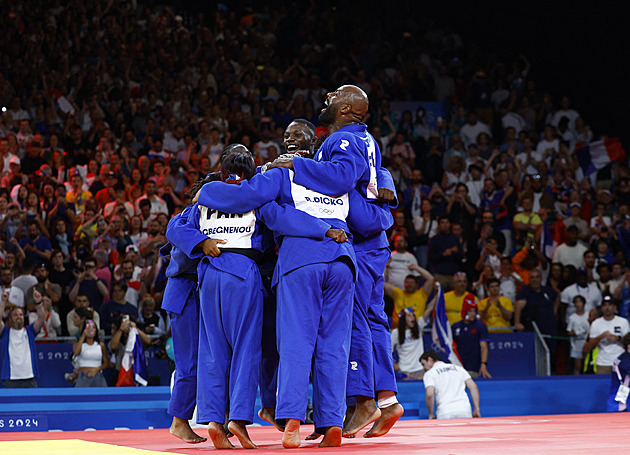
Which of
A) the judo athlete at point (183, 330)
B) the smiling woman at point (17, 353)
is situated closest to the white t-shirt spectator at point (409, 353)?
the smiling woman at point (17, 353)

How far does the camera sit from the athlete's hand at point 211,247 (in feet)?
16.0

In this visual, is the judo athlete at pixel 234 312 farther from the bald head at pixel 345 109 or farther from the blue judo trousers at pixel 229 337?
the bald head at pixel 345 109

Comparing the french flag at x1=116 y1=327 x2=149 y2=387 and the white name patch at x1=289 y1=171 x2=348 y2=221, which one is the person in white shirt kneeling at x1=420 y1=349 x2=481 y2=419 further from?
the white name patch at x1=289 y1=171 x2=348 y2=221

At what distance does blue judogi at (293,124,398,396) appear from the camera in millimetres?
4828

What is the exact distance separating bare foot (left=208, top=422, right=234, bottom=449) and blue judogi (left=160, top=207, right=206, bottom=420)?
0.52 metres

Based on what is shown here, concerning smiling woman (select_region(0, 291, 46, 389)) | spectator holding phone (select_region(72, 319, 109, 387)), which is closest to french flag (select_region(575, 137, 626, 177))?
spectator holding phone (select_region(72, 319, 109, 387))

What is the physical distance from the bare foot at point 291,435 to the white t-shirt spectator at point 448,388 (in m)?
5.26

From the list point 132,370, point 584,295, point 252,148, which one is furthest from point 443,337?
point 252,148

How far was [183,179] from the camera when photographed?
13328 mm

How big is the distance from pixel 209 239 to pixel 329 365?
95cm

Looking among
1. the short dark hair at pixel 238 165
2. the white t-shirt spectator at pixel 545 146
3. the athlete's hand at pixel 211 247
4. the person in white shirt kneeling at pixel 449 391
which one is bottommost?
the person in white shirt kneeling at pixel 449 391

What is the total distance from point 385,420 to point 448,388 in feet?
15.3

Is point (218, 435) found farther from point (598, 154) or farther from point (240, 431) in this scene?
point (598, 154)

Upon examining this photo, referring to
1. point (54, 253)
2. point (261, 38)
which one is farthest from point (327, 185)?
point (261, 38)
